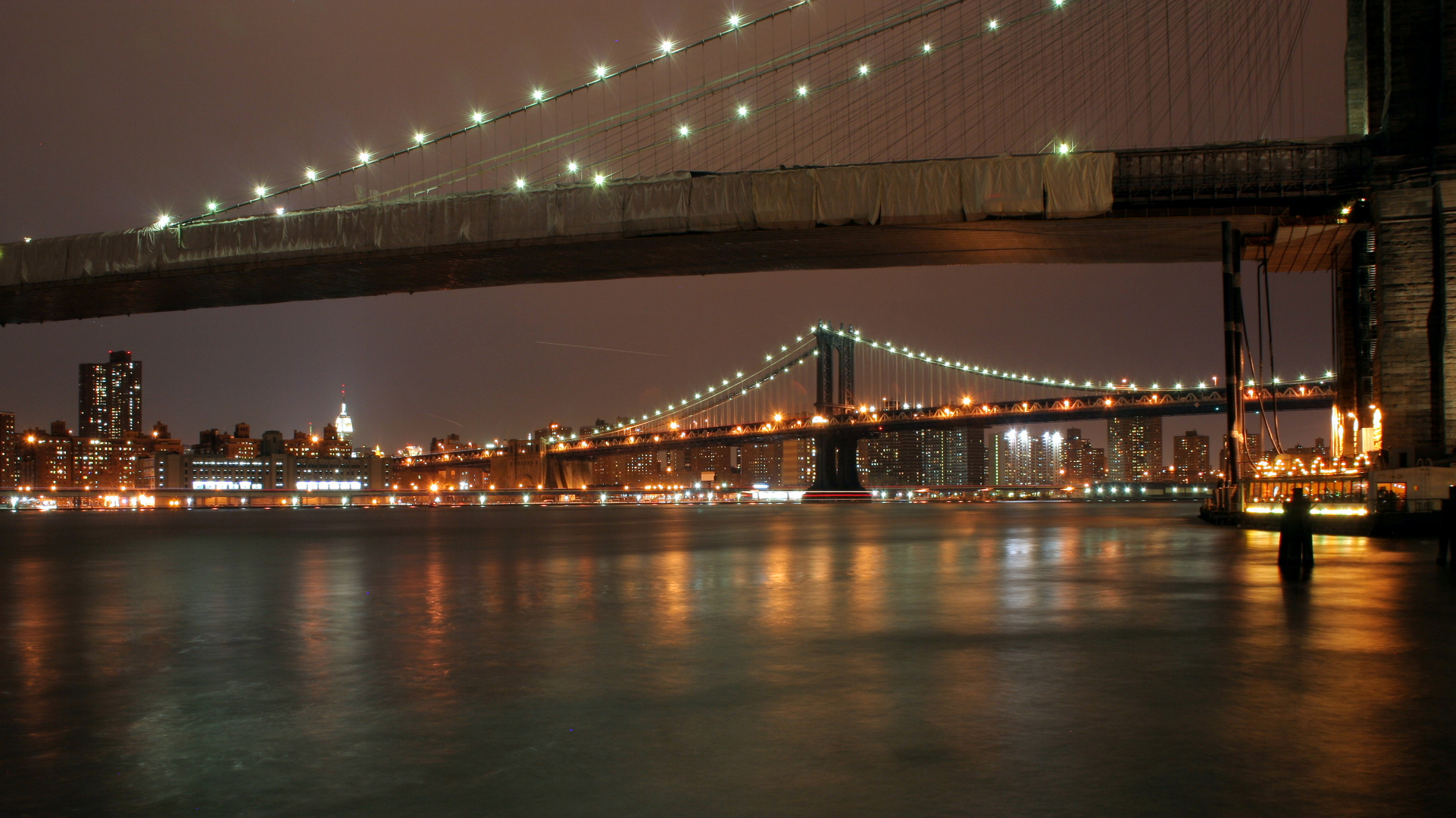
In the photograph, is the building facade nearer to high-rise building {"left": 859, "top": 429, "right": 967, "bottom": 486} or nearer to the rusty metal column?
high-rise building {"left": 859, "top": 429, "right": 967, "bottom": 486}

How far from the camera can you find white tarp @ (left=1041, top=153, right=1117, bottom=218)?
31531mm

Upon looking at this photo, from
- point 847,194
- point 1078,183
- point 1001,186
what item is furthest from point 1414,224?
point 847,194

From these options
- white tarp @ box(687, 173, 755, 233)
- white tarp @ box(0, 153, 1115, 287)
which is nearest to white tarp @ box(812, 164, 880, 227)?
white tarp @ box(0, 153, 1115, 287)

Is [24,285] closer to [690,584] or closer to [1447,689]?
[690,584]

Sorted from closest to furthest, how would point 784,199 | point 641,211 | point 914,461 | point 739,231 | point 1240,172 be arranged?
1. point 1240,172
2. point 784,199
3. point 739,231
4. point 641,211
5. point 914,461

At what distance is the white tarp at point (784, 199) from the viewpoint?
33.8 metres

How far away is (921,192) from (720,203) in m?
6.10

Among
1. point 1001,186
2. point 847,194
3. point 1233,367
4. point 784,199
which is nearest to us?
point 1233,367

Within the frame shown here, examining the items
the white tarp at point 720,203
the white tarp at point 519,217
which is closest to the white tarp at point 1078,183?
the white tarp at point 720,203

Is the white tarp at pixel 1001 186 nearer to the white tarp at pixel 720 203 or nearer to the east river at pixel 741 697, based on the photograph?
the white tarp at pixel 720 203

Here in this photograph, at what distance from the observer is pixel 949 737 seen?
16.2 feet

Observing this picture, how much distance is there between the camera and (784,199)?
33812mm

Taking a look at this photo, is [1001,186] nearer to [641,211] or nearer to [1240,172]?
[1240,172]

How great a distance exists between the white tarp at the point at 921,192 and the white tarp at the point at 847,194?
11.1 inches
